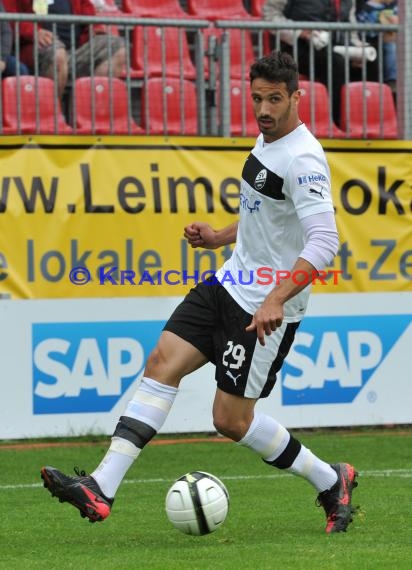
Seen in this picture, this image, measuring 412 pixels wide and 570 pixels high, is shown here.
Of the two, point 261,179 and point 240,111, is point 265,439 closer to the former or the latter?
point 261,179

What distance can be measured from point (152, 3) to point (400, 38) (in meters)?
2.60

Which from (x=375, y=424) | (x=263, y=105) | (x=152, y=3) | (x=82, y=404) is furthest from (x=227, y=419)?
(x=152, y=3)

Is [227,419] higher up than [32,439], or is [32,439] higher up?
[227,419]

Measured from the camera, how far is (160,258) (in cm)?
1068

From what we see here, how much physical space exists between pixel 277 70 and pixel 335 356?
5116mm

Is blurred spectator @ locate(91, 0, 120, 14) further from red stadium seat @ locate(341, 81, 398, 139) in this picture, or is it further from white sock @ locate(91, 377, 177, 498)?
white sock @ locate(91, 377, 177, 498)

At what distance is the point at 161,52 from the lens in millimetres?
11047

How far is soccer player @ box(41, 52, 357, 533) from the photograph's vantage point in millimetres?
6027

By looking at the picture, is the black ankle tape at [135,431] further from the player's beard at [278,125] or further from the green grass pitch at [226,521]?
the player's beard at [278,125]

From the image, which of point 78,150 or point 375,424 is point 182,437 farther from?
point 78,150

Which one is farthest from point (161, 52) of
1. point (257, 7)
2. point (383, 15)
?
point (383, 15)

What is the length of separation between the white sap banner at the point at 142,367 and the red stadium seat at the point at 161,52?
6.90 ft

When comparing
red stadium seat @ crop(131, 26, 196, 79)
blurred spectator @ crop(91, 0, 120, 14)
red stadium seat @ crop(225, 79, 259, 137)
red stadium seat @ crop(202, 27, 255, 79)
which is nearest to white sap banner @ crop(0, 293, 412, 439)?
red stadium seat @ crop(225, 79, 259, 137)

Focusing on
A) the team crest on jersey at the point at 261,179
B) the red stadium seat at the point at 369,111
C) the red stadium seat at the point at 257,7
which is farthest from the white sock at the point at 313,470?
the red stadium seat at the point at 257,7
